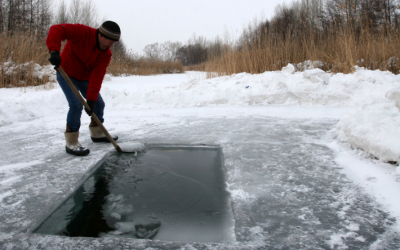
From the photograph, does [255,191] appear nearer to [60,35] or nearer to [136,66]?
[60,35]

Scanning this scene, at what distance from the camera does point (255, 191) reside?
1.70 m

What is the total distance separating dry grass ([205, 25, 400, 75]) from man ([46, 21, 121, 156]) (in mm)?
5697

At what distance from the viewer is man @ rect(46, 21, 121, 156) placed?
2.35m

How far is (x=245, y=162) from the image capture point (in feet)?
7.32

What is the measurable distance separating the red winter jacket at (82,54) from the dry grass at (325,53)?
5.69 metres

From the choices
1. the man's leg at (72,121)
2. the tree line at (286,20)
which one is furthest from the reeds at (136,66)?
the man's leg at (72,121)

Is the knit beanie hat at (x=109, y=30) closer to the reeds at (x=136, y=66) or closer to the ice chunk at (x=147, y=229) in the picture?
the ice chunk at (x=147, y=229)

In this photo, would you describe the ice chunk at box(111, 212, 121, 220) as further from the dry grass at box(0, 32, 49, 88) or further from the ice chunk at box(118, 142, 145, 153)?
the dry grass at box(0, 32, 49, 88)

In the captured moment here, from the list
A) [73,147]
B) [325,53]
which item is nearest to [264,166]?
[73,147]

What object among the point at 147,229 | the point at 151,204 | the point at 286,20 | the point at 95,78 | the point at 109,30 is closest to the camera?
the point at 147,229

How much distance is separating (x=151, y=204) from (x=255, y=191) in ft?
2.19

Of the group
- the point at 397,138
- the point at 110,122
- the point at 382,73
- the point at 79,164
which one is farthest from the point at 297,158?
the point at 382,73

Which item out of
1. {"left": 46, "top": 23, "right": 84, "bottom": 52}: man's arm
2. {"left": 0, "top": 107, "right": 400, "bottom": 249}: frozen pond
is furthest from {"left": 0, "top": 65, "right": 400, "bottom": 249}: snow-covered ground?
{"left": 46, "top": 23, "right": 84, "bottom": 52}: man's arm

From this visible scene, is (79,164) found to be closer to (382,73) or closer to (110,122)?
(110,122)
